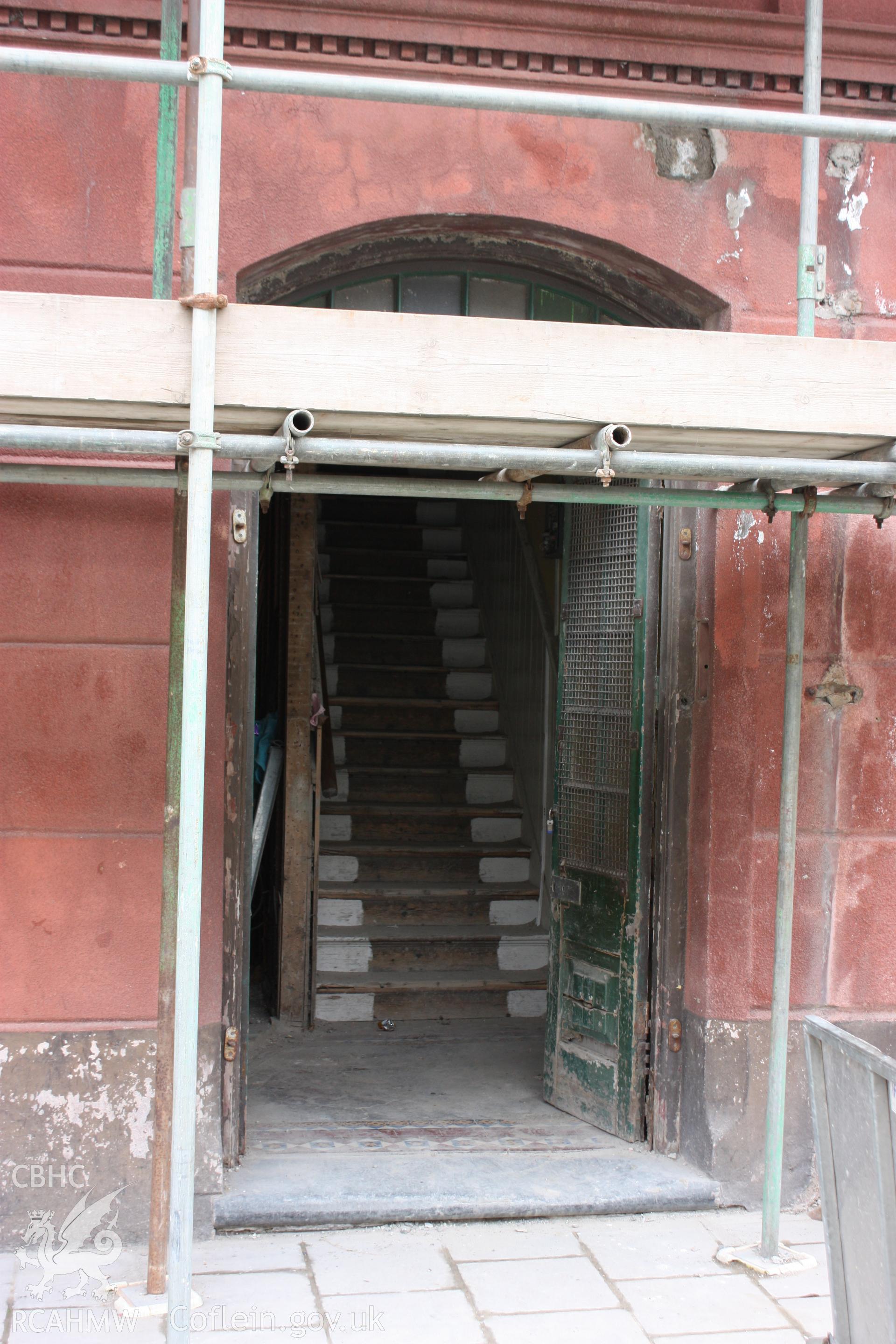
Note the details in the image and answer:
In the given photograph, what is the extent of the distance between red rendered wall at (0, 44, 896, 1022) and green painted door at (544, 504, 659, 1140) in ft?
1.06

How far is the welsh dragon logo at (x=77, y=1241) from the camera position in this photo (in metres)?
3.75

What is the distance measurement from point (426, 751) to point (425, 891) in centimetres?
144

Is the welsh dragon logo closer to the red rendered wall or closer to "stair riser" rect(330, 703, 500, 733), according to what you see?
the red rendered wall

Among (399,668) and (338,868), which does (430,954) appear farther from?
(399,668)

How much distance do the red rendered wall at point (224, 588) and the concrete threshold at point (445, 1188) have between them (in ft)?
2.08

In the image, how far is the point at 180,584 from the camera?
11.7ft

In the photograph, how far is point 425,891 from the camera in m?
7.04

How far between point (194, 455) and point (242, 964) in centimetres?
215

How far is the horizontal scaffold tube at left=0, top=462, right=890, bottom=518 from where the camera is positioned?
3.22 m

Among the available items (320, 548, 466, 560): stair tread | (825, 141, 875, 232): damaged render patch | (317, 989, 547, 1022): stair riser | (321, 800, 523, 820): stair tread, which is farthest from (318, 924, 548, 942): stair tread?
(825, 141, 875, 232): damaged render patch

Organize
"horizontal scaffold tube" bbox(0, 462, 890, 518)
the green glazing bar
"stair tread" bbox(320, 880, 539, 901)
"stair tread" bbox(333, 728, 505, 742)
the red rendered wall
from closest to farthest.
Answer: "horizontal scaffold tube" bbox(0, 462, 890, 518) → the green glazing bar → the red rendered wall → "stair tread" bbox(320, 880, 539, 901) → "stair tread" bbox(333, 728, 505, 742)

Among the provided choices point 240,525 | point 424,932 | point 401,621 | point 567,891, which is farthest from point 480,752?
point 240,525

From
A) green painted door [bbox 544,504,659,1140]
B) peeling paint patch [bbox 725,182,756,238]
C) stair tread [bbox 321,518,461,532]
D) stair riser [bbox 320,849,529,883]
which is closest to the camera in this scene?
peeling paint patch [bbox 725,182,756,238]

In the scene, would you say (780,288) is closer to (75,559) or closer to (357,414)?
(357,414)
